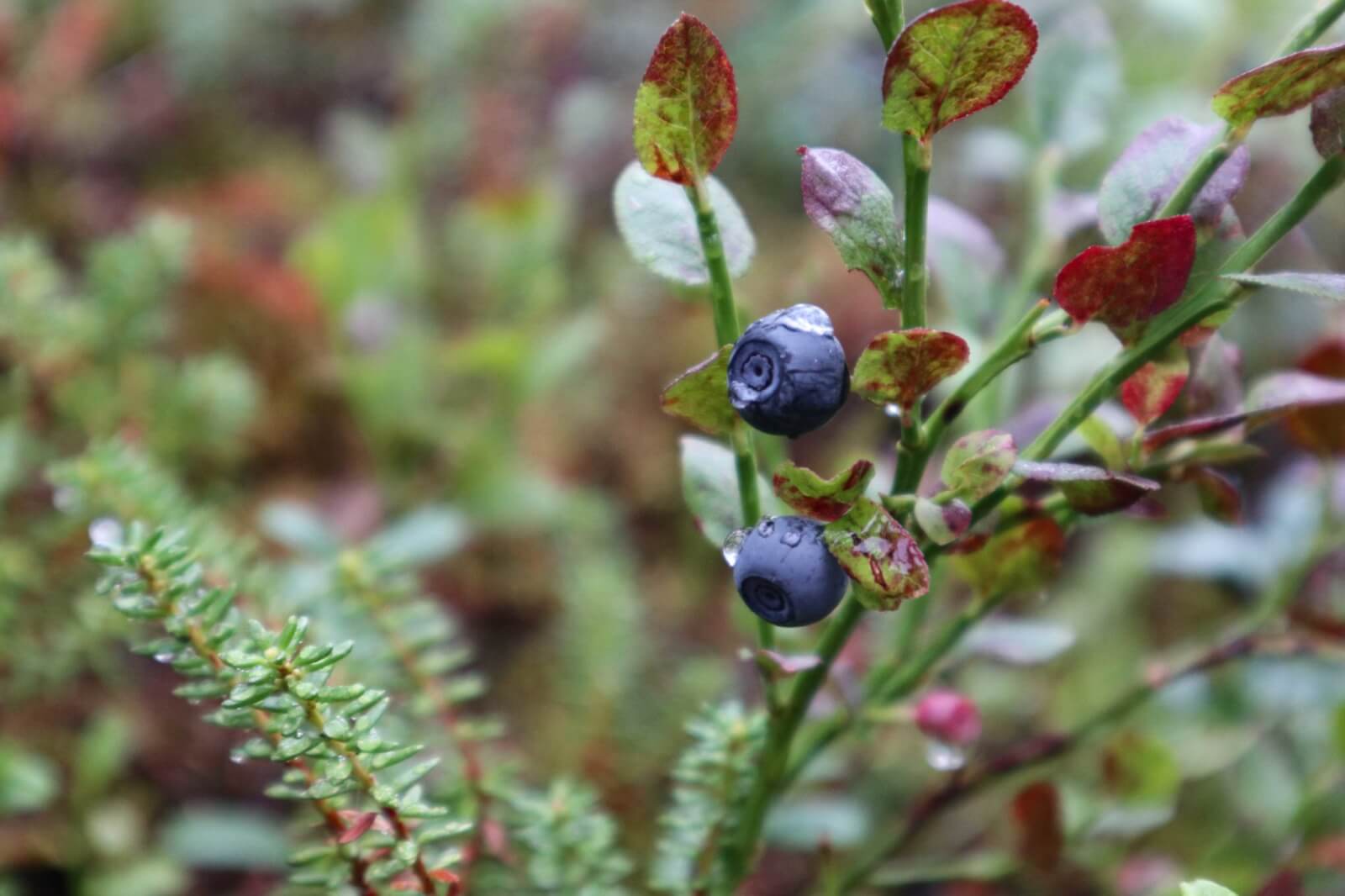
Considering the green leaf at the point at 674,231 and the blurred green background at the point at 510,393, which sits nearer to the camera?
the green leaf at the point at 674,231

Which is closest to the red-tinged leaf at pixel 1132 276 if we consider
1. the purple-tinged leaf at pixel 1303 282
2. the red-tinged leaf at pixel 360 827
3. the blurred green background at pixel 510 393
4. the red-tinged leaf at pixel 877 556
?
the purple-tinged leaf at pixel 1303 282

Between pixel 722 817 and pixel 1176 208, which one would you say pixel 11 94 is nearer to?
pixel 722 817

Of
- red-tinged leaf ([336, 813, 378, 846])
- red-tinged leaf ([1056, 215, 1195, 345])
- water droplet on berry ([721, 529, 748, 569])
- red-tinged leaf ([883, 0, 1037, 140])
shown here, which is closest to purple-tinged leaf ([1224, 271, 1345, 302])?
red-tinged leaf ([1056, 215, 1195, 345])

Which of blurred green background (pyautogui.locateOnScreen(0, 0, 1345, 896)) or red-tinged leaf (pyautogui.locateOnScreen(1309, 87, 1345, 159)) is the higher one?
blurred green background (pyautogui.locateOnScreen(0, 0, 1345, 896))

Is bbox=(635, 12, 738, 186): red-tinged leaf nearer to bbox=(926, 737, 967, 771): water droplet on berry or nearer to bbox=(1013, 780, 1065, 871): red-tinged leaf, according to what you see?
bbox=(926, 737, 967, 771): water droplet on berry

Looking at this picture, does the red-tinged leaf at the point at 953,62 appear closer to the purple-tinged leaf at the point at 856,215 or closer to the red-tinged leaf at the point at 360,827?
the purple-tinged leaf at the point at 856,215

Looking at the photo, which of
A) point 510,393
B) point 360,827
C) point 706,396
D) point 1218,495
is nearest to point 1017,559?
point 1218,495
